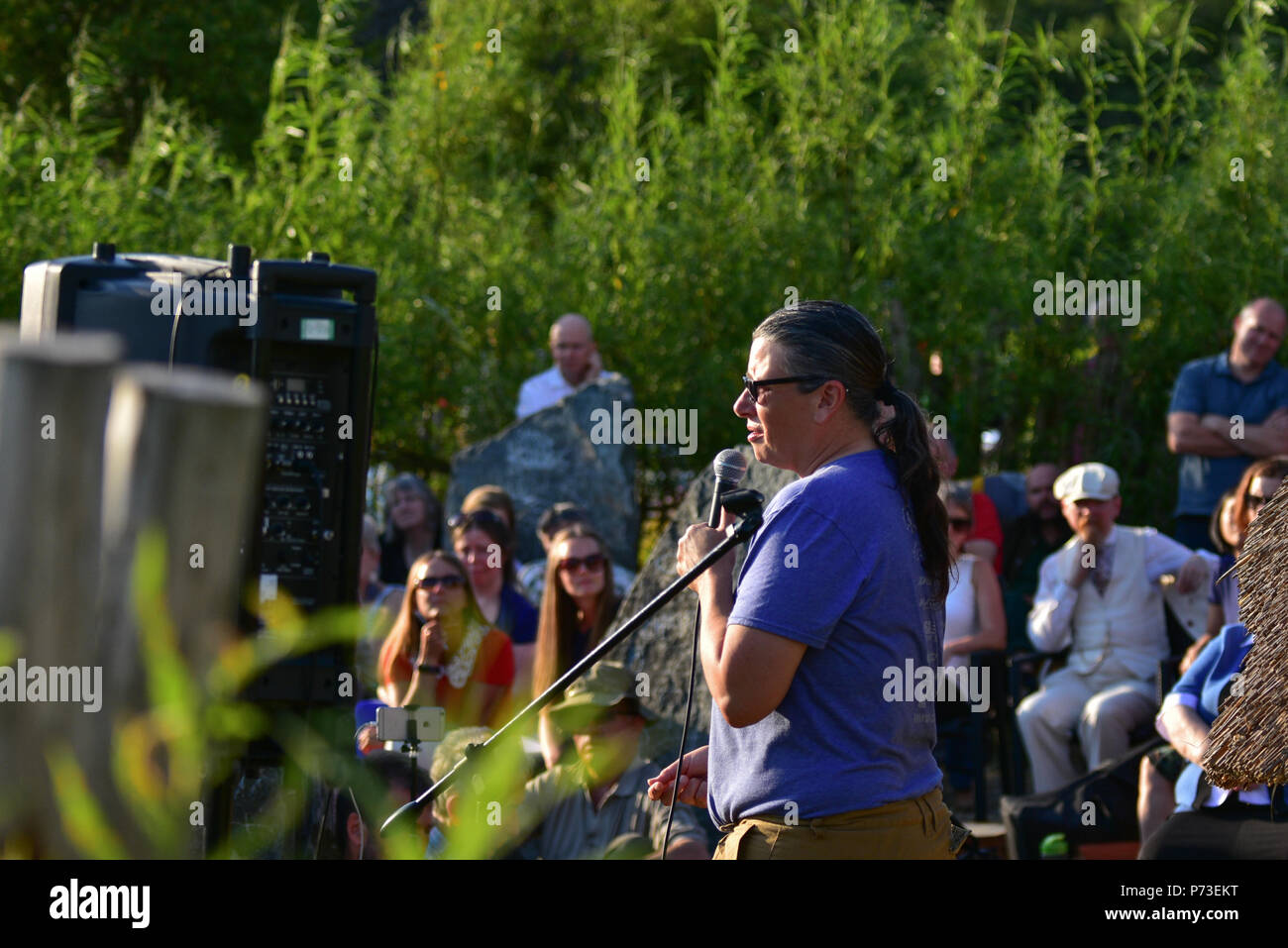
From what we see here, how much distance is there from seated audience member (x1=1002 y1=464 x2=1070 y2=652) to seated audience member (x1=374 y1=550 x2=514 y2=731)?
2.71 m

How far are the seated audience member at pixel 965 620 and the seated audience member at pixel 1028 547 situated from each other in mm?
484

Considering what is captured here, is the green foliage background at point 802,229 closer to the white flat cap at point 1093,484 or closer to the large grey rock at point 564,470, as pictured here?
the large grey rock at point 564,470

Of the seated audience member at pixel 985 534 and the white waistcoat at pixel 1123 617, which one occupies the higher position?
the seated audience member at pixel 985 534

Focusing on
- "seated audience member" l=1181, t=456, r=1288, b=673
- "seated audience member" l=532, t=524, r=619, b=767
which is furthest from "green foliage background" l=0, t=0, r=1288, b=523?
"seated audience member" l=532, t=524, r=619, b=767

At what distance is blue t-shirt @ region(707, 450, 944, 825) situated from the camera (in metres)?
2.59

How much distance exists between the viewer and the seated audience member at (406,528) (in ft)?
26.3

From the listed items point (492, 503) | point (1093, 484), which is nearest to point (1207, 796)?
point (1093, 484)

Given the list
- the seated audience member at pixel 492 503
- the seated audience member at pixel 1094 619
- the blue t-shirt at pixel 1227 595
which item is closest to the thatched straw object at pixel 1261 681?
the blue t-shirt at pixel 1227 595

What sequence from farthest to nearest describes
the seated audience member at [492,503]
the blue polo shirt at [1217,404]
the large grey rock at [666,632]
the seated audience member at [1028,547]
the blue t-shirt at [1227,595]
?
the seated audience member at [1028,547], the blue polo shirt at [1217,404], the seated audience member at [492,503], the large grey rock at [666,632], the blue t-shirt at [1227,595]

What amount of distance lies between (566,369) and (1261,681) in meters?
5.21

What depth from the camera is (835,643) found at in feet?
8.63

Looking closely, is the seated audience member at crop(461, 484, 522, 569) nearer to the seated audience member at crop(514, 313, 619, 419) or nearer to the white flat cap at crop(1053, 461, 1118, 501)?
the seated audience member at crop(514, 313, 619, 419)

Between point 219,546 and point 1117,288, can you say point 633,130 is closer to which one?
point 1117,288
